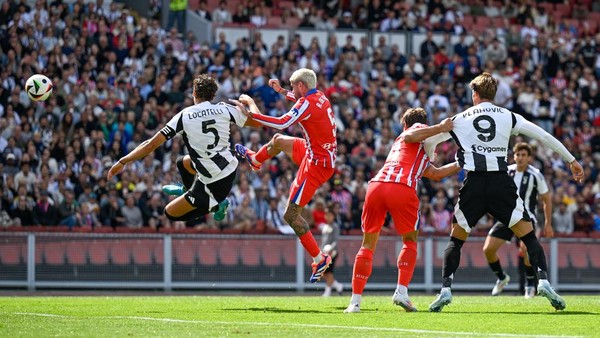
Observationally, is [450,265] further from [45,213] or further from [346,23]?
[346,23]

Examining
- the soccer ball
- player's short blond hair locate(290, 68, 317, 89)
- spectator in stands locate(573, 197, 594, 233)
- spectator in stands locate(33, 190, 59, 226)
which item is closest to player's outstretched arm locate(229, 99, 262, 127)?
player's short blond hair locate(290, 68, 317, 89)

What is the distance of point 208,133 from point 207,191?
822 mm

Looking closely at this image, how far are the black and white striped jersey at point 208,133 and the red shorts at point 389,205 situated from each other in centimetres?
212

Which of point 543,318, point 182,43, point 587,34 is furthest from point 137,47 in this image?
point 543,318

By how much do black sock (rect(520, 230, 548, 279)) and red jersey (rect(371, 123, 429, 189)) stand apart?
145 centimetres

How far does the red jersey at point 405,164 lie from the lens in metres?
13.5

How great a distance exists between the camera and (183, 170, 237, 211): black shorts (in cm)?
1498

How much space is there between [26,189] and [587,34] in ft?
59.7

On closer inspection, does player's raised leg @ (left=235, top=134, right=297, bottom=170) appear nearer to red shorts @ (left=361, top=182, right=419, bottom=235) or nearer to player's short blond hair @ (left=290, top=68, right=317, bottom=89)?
player's short blond hair @ (left=290, top=68, right=317, bottom=89)

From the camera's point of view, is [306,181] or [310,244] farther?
[306,181]

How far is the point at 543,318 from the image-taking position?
1266 cm

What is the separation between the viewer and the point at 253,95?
27500 millimetres

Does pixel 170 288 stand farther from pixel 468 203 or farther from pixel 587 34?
pixel 587 34

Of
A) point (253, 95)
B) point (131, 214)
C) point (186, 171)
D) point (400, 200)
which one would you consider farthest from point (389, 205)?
point (253, 95)
